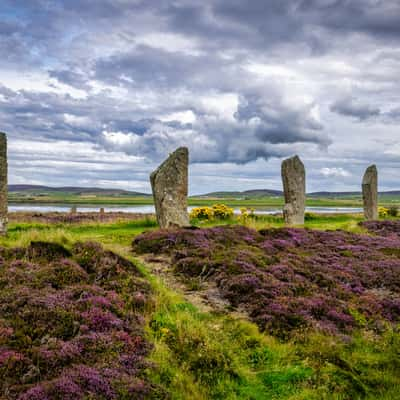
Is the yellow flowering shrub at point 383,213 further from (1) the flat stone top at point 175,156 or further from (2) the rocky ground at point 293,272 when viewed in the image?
(1) the flat stone top at point 175,156

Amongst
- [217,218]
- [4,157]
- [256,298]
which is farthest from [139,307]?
[217,218]

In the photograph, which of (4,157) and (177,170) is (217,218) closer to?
(177,170)

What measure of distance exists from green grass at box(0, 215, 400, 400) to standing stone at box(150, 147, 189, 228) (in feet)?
39.4

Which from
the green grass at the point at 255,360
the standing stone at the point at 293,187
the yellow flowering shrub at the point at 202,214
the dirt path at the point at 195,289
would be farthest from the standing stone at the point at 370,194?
the green grass at the point at 255,360

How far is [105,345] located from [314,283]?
7.89 metres

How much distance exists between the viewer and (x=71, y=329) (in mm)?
7973

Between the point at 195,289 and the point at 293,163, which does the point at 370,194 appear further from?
the point at 195,289

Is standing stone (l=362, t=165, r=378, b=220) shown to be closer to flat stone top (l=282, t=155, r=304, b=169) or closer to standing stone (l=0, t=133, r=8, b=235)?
flat stone top (l=282, t=155, r=304, b=169)

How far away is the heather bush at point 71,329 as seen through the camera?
6.24 meters

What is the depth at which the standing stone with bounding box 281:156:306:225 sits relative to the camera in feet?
92.6

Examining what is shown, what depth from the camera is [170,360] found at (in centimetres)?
756

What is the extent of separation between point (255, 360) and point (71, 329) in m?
3.59

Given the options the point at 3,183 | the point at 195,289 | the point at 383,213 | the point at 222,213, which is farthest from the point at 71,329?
the point at 383,213

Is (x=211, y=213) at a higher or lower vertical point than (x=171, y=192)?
lower
